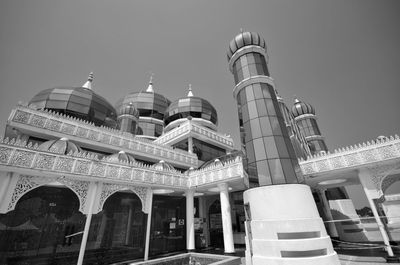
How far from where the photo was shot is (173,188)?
50.8 feet

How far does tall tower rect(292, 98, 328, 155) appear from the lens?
2808 cm

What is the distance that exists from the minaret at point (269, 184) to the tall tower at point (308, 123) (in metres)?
20.1

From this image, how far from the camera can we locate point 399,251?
33.8ft

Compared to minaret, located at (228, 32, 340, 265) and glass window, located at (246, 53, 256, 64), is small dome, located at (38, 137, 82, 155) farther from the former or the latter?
glass window, located at (246, 53, 256, 64)

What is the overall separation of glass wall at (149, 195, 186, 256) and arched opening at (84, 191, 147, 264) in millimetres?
1049

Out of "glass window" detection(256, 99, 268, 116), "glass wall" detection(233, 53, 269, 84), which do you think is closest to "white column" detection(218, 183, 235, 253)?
A: "glass window" detection(256, 99, 268, 116)

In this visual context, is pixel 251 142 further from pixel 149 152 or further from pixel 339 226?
pixel 339 226

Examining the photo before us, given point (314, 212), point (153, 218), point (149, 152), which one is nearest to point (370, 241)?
point (314, 212)

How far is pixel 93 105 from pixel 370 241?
3254 cm

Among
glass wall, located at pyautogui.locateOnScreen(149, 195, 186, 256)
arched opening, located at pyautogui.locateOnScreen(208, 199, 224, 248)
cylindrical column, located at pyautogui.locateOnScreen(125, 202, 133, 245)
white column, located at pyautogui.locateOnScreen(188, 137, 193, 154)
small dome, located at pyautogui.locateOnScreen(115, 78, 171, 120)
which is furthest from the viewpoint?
small dome, located at pyautogui.locateOnScreen(115, 78, 171, 120)

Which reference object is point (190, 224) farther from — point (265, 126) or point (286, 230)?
point (265, 126)

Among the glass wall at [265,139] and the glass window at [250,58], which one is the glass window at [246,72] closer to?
the glass window at [250,58]

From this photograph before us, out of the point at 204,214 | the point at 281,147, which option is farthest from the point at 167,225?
the point at 281,147

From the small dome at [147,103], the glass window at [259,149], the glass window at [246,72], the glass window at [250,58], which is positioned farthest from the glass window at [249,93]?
the small dome at [147,103]
